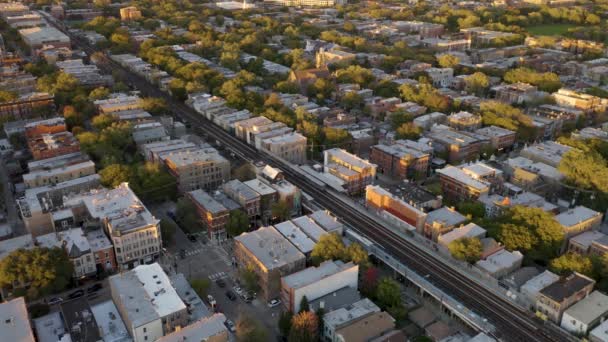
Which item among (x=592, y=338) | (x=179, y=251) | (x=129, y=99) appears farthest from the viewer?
(x=129, y=99)

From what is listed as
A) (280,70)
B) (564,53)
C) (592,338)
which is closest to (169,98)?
(280,70)

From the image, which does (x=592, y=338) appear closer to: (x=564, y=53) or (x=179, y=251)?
(x=179, y=251)

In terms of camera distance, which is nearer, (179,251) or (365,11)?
(179,251)

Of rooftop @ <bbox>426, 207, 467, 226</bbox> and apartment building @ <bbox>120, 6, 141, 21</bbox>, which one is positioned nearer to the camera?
rooftop @ <bbox>426, 207, 467, 226</bbox>

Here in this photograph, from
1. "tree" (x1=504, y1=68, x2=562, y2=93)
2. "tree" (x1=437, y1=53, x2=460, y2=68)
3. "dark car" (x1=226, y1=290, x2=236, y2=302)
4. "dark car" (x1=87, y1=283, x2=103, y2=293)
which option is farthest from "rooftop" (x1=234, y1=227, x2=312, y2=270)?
"tree" (x1=437, y1=53, x2=460, y2=68)

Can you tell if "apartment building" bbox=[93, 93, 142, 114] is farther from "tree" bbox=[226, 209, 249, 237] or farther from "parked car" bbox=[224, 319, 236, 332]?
"parked car" bbox=[224, 319, 236, 332]

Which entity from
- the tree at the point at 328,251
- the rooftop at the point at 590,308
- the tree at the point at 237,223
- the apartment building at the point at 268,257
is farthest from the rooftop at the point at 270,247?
the rooftop at the point at 590,308

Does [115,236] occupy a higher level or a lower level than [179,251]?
higher
